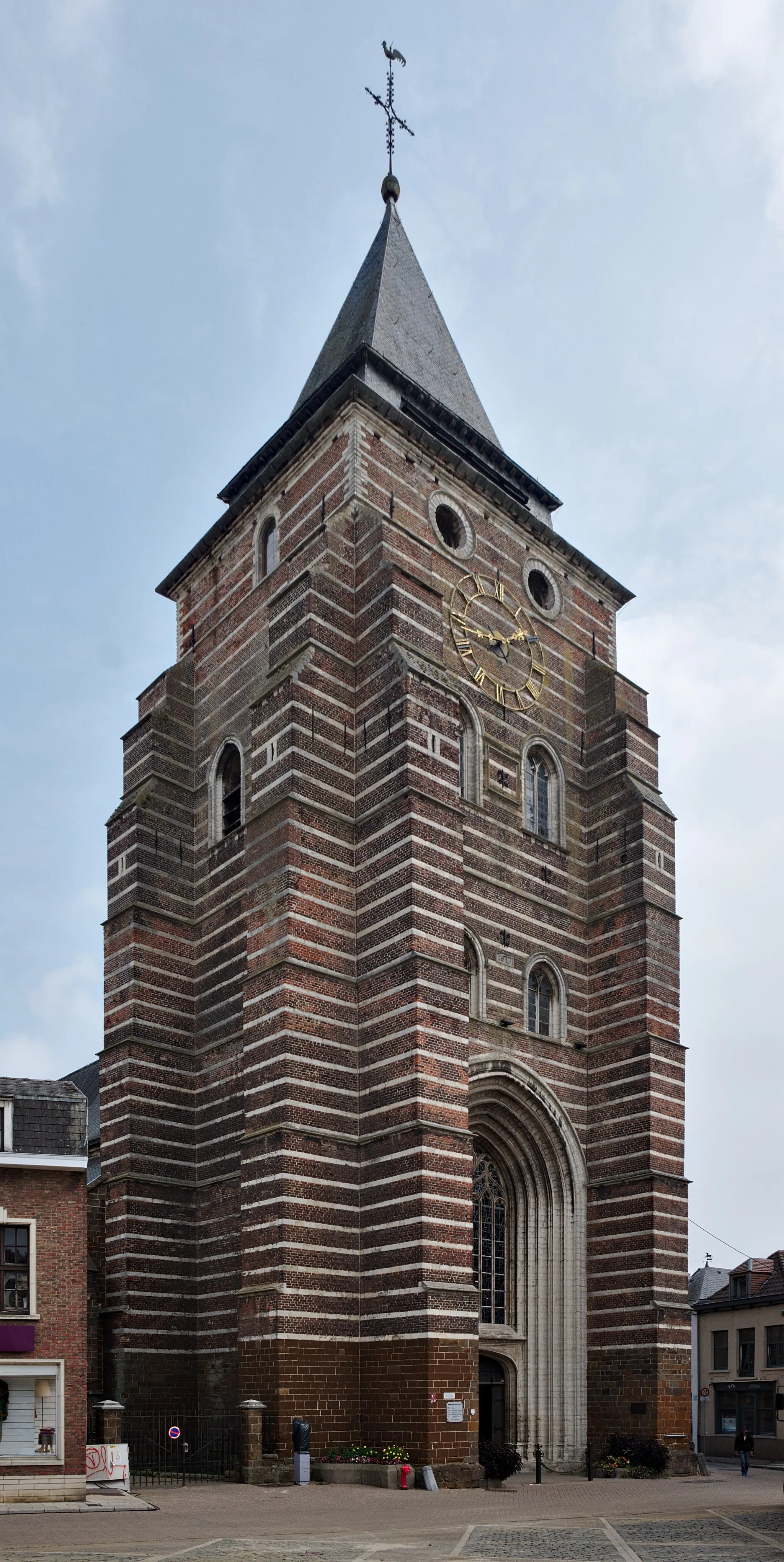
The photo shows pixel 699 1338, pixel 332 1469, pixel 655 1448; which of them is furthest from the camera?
pixel 699 1338

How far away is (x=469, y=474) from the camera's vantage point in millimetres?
34219

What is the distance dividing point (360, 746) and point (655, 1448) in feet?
49.9

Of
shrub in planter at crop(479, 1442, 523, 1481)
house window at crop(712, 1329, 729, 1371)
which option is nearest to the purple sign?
shrub in planter at crop(479, 1442, 523, 1481)

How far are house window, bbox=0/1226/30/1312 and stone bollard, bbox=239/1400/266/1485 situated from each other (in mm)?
4932

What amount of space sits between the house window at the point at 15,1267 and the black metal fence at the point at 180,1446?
13.5 feet

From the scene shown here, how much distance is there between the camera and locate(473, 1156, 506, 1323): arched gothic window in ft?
96.9

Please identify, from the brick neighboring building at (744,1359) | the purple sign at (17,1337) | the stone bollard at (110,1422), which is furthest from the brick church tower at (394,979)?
the brick neighboring building at (744,1359)

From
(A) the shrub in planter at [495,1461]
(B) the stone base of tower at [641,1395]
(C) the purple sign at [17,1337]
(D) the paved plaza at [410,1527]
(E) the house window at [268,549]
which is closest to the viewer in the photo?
(D) the paved plaza at [410,1527]

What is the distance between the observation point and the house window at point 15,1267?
2078 cm

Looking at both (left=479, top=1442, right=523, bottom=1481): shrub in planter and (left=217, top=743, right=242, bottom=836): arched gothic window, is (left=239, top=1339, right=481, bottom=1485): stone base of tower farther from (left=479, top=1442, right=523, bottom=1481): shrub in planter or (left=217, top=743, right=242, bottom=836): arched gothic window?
(left=217, top=743, right=242, bottom=836): arched gothic window

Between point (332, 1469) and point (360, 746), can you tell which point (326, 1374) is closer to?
point (332, 1469)

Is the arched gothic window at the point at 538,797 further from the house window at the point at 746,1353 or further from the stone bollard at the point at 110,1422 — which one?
the house window at the point at 746,1353

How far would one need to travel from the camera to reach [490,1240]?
3020cm

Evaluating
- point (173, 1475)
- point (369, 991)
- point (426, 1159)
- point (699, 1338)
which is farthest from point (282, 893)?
point (699, 1338)
